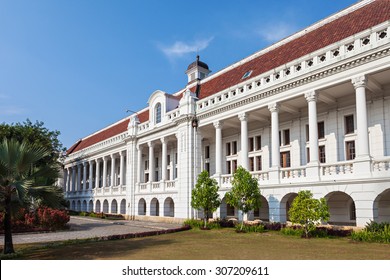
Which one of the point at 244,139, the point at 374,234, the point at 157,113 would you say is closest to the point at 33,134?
the point at 157,113

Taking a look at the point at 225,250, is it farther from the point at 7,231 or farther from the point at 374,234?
the point at 7,231

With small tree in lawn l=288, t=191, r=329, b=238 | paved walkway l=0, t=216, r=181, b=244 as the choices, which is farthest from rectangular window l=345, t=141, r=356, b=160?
paved walkway l=0, t=216, r=181, b=244

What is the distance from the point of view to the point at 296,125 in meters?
25.7

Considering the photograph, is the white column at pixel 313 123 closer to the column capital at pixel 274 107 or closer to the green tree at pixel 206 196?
the column capital at pixel 274 107

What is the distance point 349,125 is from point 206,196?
426 inches

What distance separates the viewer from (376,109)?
68.3ft

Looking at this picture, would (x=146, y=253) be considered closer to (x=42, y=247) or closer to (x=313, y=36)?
(x=42, y=247)

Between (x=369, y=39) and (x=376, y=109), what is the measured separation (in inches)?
189

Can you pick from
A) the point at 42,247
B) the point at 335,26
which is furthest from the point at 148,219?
the point at 335,26

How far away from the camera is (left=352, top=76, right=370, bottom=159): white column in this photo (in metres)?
17.8

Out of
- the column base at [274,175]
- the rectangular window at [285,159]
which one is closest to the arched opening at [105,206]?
the rectangular window at [285,159]

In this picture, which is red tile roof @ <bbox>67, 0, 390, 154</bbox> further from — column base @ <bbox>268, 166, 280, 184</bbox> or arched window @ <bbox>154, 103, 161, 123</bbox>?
column base @ <bbox>268, 166, 280, 184</bbox>

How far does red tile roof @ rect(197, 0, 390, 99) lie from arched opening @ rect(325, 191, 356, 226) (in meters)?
9.93

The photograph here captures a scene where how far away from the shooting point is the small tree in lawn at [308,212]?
56.2ft
